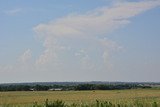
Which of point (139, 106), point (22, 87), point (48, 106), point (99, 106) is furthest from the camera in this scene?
point (22, 87)

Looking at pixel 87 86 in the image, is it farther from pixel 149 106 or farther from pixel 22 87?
pixel 149 106

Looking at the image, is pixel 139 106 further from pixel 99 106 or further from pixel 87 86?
pixel 87 86

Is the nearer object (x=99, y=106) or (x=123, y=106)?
(x=99, y=106)

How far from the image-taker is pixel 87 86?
15375 cm

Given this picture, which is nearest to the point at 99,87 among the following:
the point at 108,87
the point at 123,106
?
the point at 108,87

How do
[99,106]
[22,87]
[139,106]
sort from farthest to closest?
[22,87], [139,106], [99,106]

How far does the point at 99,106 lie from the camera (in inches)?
993

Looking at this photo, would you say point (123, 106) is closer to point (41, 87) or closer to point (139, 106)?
point (139, 106)

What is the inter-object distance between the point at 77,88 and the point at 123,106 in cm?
12451

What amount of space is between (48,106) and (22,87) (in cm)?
13051

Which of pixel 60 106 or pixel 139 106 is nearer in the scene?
pixel 60 106

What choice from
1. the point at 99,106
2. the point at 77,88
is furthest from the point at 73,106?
the point at 77,88

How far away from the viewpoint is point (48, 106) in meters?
22.9

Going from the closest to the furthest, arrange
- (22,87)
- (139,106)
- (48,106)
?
(48,106), (139,106), (22,87)
